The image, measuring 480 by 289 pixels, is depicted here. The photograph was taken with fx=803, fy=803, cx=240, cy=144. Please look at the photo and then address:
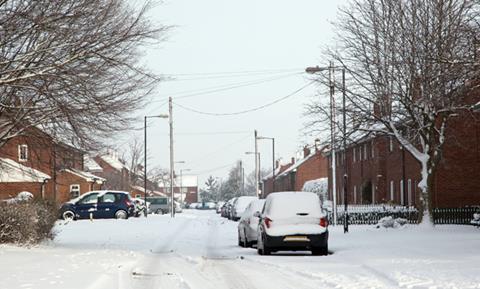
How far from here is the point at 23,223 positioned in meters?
21.0

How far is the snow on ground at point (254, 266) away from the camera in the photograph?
12914 millimetres

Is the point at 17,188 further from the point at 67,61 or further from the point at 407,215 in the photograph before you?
the point at 67,61

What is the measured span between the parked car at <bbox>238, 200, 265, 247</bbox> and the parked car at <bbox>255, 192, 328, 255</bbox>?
2798 mm

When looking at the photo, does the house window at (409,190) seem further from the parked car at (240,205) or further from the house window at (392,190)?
the parked car at (240,205)

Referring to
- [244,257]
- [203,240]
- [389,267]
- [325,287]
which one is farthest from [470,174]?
[325,287]

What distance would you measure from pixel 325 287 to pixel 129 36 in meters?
7.16

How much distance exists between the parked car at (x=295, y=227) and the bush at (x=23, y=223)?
20.4 ft

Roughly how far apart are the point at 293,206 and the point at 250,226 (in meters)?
3.84

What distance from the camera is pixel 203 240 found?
2934 cm

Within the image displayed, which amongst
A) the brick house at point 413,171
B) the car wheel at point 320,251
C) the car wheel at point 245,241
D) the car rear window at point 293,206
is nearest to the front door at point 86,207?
the brick house at point 413,171

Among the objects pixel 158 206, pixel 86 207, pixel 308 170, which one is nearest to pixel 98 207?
pixel 86 207

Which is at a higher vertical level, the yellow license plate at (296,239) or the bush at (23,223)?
the bush at (23,223)

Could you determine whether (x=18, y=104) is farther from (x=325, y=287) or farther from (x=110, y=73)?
(x=325, y=287)

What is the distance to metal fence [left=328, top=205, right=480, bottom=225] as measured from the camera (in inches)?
1393
